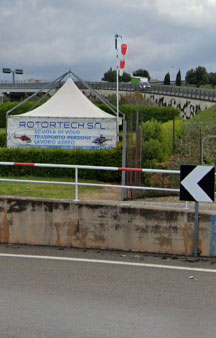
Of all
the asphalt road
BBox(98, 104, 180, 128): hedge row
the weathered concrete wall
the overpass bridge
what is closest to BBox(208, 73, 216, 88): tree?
the overpass bridge

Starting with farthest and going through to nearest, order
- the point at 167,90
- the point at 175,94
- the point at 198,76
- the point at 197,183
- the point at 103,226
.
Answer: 1. the point at 198,76
2. the point at 167,90
3. the point at 175,94
4. the point at 103,226
5. the point at 197,183

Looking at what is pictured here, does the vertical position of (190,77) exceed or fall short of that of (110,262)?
it exceeds it

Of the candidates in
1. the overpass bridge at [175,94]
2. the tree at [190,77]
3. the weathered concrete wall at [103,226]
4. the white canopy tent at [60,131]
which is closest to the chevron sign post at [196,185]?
the weathered concrete wall at [103,226]

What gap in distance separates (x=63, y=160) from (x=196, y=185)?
1248 centimetres

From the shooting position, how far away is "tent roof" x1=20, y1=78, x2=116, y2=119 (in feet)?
74.0

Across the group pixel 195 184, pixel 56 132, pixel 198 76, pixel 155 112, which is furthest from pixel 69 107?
pixel 198 76

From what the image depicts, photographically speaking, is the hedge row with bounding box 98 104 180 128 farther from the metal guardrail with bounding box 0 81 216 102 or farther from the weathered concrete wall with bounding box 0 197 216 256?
the weathered concrete wall with bounding box 0 197 216 256

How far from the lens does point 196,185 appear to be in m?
7.89

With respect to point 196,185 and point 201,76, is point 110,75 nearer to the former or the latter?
point 201,76

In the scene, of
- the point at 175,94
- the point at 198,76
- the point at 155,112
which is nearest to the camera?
the point at 155,112

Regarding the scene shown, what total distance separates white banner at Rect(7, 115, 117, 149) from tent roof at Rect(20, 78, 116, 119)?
0.70 meters

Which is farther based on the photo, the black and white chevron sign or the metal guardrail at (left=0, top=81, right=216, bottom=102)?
the metal guardrail at (left=0, top=81, right=216, bottom=102)

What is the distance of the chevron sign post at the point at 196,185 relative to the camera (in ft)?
25.6

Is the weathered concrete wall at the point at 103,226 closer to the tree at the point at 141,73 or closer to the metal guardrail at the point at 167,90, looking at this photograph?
the metal guardrail at the point at 167,90
